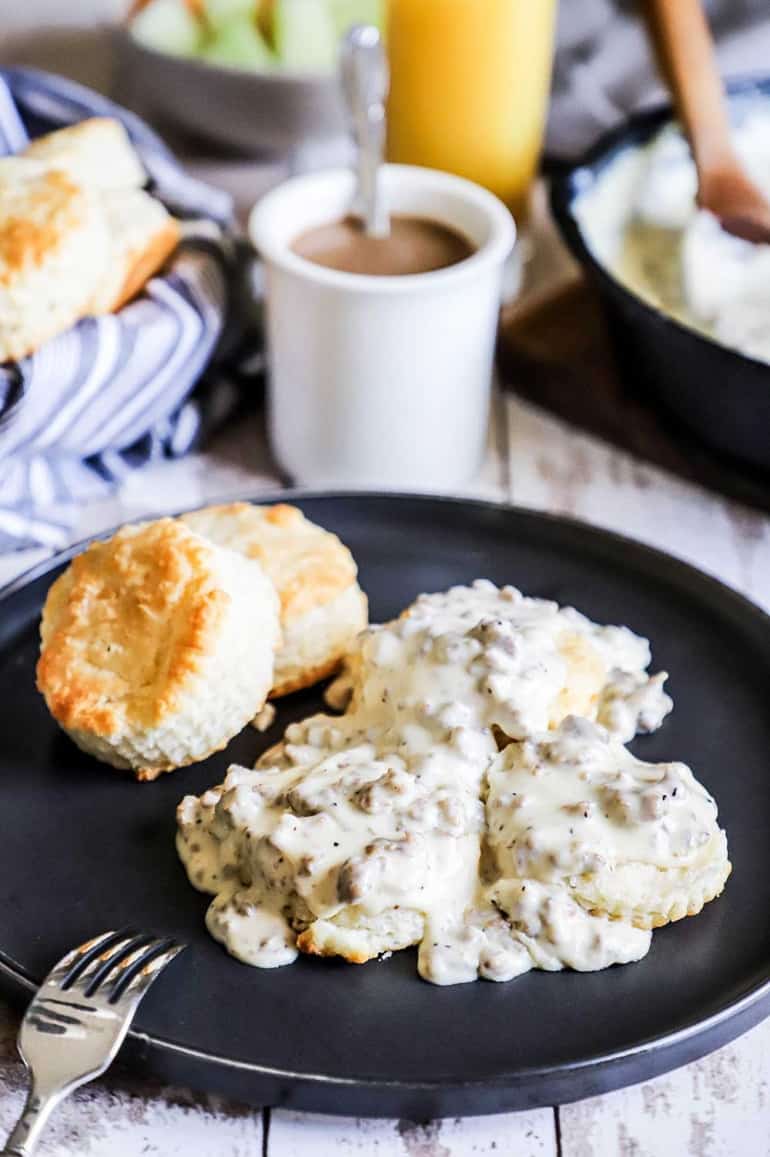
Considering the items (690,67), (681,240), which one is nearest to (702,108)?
(690,67)

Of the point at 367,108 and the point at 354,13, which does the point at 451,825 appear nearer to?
the point at 367,108

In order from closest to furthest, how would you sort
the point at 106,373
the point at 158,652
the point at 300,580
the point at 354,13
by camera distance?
the point at 158,652 → the point at 300,580 → the point at 106,373 → the point at 354,13

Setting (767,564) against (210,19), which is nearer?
(767,564)

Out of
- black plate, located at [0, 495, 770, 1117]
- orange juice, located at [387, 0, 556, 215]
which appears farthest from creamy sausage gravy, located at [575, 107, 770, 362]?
black plate, located at [0, 495, 770, 1117]

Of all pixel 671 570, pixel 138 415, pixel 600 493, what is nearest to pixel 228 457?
pixel 138 415

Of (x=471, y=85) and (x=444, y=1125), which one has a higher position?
(x=471, y=85)

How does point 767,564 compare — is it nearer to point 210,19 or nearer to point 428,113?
point 428,113
